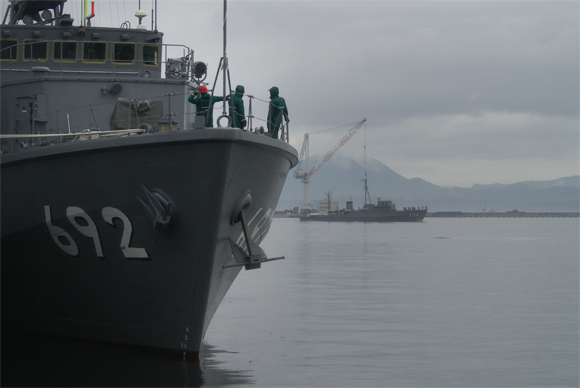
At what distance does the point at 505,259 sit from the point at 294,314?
1882 cm

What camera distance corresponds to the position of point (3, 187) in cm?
984

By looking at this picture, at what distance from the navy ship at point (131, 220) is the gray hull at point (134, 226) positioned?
16 millimetres

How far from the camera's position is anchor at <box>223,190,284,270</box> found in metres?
9.02

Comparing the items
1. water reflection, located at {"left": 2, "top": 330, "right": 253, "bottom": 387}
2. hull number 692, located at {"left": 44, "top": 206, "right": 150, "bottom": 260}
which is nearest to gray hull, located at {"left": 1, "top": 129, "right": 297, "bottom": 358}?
hull number 692, located at {"left": 44, "top": 206, "right": 150, "bottom": 260}

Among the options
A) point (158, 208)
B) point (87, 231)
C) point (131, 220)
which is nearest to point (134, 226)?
point (131, 220)

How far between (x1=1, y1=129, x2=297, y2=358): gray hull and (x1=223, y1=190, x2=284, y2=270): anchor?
0.19 ft

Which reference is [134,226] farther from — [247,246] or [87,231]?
[247,246]

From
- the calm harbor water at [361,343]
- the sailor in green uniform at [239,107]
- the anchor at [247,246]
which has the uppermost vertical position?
the sailor in green uniform at [239,107]

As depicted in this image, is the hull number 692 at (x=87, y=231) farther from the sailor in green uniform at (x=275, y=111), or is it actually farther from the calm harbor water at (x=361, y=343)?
the sailor in green uniform at (x=275, y=111)

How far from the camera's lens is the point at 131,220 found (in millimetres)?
8852

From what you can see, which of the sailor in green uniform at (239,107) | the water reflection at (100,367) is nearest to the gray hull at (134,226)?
the water reflection at (100,367)

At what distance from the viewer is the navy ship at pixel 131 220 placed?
28.3 feet

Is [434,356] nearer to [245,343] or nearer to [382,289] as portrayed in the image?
[245,343]

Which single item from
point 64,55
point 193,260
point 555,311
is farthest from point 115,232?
point 555,311
